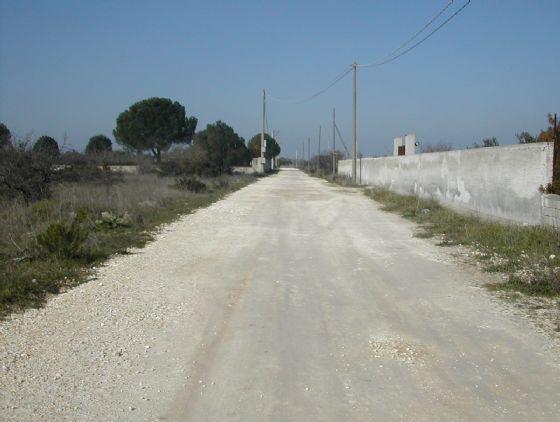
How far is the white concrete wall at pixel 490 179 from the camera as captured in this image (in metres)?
11.4

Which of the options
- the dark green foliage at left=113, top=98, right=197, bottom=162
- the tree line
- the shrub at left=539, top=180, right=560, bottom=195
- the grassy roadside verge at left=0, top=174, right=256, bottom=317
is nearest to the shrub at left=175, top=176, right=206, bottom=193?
the grassy roadside verge at left=0, top=174, right=256, bottom=317

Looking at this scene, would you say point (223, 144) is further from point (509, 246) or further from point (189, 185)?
point (509, 246)

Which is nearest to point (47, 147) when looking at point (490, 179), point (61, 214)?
point (61, 214)

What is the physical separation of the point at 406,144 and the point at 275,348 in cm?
2467

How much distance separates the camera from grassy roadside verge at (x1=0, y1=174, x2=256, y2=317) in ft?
23.4

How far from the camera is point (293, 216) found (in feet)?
55.8

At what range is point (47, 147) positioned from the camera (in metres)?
17.4

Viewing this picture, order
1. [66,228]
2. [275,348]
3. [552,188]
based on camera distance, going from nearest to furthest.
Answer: [275,348], [66,228], [552,188]

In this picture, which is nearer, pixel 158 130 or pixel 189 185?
pixel 189 185

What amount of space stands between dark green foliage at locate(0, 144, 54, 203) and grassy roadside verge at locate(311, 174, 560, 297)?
10.7m

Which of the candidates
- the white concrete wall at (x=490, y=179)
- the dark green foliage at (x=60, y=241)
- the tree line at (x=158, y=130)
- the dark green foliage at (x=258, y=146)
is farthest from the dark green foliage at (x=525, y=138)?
the dark green foliage at (x=258, y=146)

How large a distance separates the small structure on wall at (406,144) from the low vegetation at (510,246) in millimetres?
12620

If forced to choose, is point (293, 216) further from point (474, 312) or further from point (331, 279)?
point (474, 312)

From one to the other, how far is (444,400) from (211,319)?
2787 mm
